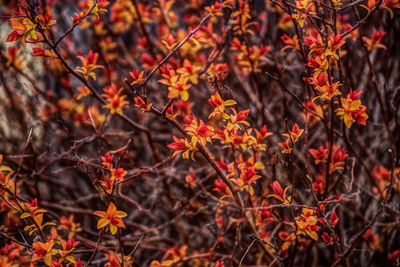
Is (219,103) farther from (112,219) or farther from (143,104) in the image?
(112,219)

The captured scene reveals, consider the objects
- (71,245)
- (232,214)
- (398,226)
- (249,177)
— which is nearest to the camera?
(71,245)

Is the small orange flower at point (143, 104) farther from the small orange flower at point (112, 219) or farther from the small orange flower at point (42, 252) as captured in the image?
the small orange flower at point (42, 252)

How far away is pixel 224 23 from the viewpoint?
2006 millimetres

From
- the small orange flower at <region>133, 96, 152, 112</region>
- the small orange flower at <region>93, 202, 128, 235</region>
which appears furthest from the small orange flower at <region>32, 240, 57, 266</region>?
the small orange flower at <region>133, 96, 152, 112</region>

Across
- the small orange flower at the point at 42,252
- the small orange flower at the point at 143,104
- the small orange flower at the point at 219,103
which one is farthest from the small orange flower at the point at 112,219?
the small orange flower at the point at 219,103

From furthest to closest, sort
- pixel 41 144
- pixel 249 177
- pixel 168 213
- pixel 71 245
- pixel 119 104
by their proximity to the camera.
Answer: pixel 41 144
pixel 168 213
pixel 119 104
pixel 249 177
pixel 71 245

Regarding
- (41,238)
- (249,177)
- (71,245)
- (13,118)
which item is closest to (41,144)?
(13,118)

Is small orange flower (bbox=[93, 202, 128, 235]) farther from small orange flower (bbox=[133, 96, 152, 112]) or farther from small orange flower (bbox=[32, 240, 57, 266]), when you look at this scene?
small orange flower (bbox=[133, 96, 152, 112])

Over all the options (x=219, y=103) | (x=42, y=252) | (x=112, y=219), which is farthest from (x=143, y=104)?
(x=42, y=252)

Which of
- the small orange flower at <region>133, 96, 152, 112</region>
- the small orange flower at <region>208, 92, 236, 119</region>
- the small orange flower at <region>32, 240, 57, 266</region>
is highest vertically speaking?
the small orange flower at <region>133, 96, 152, 112</region>

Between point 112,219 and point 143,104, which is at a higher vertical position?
point 143,104

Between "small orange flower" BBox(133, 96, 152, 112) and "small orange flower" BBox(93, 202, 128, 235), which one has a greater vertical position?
"small orange flower" BBox(133, 96, 152, 112)

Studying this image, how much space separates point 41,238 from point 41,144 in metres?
2.13

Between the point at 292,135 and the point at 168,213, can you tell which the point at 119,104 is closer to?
the point at 292,135
